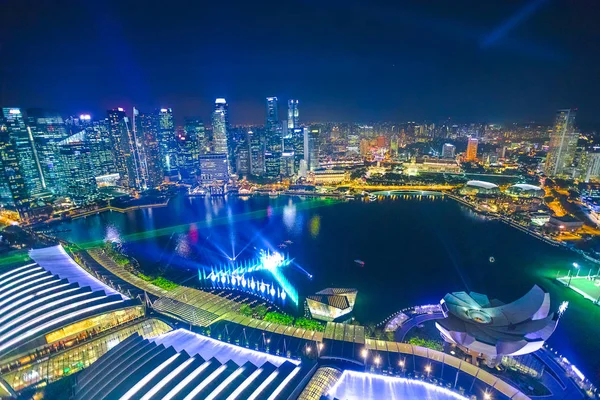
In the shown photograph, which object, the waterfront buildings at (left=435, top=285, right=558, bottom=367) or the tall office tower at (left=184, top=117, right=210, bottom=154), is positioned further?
the tall office tower at (left=184, top=117, right=210, bottom=154)

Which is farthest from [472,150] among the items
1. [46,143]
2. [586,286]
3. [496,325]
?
[46,143]

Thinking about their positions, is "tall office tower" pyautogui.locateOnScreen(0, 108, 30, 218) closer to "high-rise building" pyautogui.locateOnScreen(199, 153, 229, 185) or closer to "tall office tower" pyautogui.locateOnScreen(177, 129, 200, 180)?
"high-rise building" pyautogui.locateOnScreen(199, 153, 229, 185)

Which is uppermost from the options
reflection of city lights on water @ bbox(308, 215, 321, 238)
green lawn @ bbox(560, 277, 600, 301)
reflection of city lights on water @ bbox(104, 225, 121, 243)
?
green lawn @ bbox(560, 277, 600, 301)

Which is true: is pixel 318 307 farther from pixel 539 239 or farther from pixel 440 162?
pixel 440 162

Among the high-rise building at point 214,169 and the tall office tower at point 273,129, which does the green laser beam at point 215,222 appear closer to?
the high-rise building at point 214,169

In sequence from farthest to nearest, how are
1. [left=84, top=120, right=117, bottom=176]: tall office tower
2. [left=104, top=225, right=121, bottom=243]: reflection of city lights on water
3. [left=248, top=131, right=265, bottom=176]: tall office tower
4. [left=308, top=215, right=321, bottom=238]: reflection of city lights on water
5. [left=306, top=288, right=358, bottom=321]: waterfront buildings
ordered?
[left=248, top=131, right=265, bottom=176]: tall office tower < [left=84, top=120, right=117, bottom=176]: tall office tower < [left=308, top=215, right=321, bottom=238]: reflection of city lights on water < [left=104, top=225, right=121, bottom=243]: reflection of city lights on water < [left=306, top=288, right=358, bottom=321]: waterfront buildings

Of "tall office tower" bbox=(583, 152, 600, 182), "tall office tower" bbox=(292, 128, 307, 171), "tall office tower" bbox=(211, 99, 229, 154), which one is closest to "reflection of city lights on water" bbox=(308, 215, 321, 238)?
"tall office tower" bbox=(292, 128, 307, 171)

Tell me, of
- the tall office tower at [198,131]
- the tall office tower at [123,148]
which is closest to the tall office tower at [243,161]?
the tall office tower at [198,131]

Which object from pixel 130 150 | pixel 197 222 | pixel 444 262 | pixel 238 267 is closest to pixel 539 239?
pixel 444 262
